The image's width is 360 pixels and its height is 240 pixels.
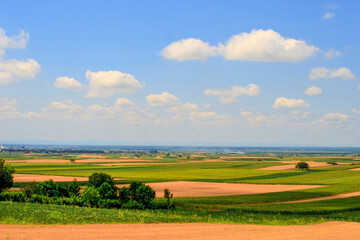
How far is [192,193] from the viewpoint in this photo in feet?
235

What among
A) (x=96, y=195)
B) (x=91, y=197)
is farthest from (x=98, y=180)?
(x=91, y=197)

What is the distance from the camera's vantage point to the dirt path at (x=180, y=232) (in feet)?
105

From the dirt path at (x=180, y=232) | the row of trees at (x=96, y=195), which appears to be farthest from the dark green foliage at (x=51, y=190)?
the dirt path at (x=180, y=232)

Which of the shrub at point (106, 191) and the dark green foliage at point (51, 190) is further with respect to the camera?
the dark green foliage at point (51, 190)

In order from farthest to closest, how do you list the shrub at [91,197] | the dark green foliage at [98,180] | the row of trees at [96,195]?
the dark green foliage at [98,180], the shrub at [91,197], the row of trees at [96,195]

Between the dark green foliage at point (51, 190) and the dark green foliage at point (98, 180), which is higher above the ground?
the dark green foliage at point (98, 180)

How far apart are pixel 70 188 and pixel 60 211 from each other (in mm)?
20636

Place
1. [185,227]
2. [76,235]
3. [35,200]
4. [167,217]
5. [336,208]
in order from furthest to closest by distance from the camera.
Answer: [35,200]
[336,208]
[167,217]
[185,227]
[76,235]

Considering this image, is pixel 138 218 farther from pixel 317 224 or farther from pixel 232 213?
pixel 317 224

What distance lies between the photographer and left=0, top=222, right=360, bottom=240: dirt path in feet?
105

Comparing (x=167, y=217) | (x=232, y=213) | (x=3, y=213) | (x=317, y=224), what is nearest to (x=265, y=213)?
(x=232, y=213)

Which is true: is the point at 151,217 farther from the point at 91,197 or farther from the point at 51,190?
the point at 51,190

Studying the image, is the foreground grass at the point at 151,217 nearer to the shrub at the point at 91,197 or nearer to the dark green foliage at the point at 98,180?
the shrub at the point at 91,197

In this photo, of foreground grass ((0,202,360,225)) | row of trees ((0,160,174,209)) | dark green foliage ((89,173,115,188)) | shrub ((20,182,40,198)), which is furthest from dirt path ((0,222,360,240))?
shrub ((20,182,40,198))
